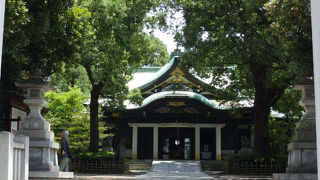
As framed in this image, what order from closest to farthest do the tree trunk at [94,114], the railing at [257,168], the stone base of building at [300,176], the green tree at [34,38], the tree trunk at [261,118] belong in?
the green tree at [34,38], the stone base of building at [300,176], the railing at [257,168], the tree trunk at [261,118], the tree trunk at [94,114]

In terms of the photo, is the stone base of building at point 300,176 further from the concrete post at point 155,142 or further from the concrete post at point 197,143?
the concrete post at point 155,142

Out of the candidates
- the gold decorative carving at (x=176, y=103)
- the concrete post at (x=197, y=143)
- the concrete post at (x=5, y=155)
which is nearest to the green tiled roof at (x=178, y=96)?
the gold decorative carving at (x=176, y=103)

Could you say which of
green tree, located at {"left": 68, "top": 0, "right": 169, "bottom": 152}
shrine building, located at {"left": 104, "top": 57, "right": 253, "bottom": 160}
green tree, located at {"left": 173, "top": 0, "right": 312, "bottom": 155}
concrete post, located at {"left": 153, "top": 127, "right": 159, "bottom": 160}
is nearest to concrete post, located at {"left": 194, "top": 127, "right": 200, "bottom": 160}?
shrine building, located at {"left": 104, "top": 57, "right": 253, "bottom": 160}

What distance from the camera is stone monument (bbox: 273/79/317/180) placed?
12750 mm

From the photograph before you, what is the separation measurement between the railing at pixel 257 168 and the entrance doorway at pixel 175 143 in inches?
443

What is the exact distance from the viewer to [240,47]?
1706 centimetres

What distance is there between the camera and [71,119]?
25375 mm

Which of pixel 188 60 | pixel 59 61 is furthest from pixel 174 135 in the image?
pixel 59 61

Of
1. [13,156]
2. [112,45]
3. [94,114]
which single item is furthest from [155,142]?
[13,156]

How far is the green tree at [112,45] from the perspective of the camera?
57.2 feet

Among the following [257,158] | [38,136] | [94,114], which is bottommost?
[257,158]

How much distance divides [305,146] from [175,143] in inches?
776

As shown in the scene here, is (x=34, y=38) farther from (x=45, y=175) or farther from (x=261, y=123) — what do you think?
(x=261, y=123)

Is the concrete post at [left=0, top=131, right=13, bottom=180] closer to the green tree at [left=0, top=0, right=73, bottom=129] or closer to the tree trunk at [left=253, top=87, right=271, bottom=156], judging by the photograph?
the green tree at [left=0, top=0, right=73, bottom=129]
